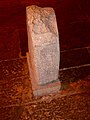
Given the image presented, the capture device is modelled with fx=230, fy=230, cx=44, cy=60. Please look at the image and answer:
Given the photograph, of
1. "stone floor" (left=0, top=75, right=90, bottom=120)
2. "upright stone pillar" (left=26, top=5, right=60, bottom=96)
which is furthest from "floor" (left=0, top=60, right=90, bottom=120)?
"upright stone pillar" (left=26, top=5, right=60, bottom=96)

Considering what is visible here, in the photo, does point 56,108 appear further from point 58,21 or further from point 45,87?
point 58,21

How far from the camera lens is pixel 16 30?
4402 mm

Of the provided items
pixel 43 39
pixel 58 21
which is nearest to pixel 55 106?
pixel 43 39

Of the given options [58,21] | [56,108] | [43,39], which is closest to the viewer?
[43,39]

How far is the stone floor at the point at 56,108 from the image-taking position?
10.2 ft

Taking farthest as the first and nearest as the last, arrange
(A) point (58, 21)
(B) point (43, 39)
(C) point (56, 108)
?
1. (A) point (58, 21)
2. (C) point (56, 108)
3. (B) point (43, 39)

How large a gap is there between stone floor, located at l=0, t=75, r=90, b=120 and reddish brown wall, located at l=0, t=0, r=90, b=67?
3.21ft

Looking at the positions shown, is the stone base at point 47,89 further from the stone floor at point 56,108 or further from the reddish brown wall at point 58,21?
the reddish brown wall at point 58,21

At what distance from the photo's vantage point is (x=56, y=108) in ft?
10.5

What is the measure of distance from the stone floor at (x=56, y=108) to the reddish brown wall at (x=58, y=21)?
3.21 feet

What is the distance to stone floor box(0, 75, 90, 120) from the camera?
3107 mm

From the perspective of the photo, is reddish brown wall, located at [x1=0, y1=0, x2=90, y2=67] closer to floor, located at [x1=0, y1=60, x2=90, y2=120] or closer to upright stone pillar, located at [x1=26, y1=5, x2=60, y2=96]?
floor, located at [x1=0, y1=60, x2=90, y2=120]

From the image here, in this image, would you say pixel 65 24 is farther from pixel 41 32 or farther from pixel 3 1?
pixel 41 32

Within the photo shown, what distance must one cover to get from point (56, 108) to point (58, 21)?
1.92m
